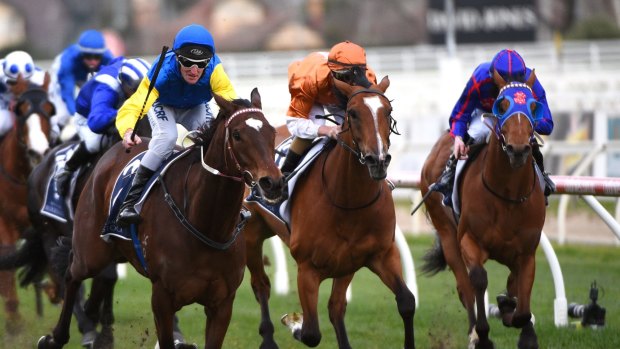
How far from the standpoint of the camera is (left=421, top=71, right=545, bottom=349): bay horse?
704 cm

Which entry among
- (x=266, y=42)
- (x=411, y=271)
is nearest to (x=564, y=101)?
(x=411, y=271)

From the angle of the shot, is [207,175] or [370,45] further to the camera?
[370,45]

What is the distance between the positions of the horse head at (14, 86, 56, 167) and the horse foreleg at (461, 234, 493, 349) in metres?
3.68

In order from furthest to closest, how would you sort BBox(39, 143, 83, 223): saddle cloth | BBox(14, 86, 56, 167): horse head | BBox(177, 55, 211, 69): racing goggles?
BBox(14, 86, 56, 167): horse head, BBox(39, 143, 83, 223): saddle cloth, BBox(177, 55, 211, 69): racing goggles

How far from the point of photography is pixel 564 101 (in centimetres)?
1834

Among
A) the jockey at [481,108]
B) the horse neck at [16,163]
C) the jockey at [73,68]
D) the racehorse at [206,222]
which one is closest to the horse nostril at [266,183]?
the racehorse at [206,222]

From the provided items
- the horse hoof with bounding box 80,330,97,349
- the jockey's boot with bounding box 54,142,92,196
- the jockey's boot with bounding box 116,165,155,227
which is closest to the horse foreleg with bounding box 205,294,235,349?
the jockey's boot with bounding box 116,165,155,227

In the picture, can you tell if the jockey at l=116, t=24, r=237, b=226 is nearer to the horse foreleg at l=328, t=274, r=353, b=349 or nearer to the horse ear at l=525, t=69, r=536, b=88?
the horse foreleg at l=328, t=274, r=353, b=349

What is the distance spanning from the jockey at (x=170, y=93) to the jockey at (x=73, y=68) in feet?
9.98

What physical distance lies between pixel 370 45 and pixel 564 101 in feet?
69.0

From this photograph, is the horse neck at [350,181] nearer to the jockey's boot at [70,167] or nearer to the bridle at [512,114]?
the bridle at [512,114]

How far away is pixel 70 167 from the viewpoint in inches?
331

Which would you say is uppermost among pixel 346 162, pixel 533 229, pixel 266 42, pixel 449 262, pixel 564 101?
pixel 346 162

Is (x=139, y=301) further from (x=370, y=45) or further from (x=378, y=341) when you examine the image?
(x=370, y=45)
